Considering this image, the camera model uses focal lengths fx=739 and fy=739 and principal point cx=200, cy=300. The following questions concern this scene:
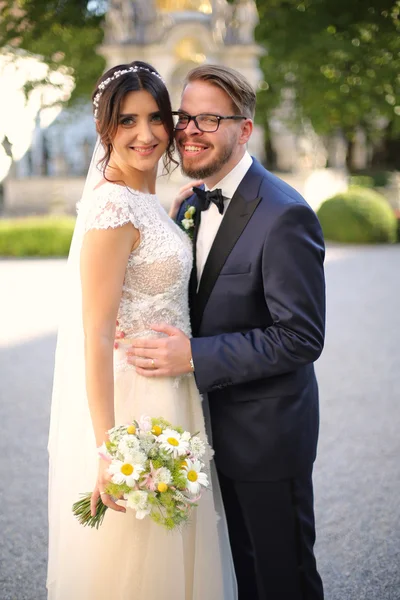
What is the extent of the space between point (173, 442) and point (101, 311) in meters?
0.55

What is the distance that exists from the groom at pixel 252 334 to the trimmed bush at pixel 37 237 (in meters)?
14.4

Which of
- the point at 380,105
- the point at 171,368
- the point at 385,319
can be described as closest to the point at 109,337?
the point at 171,368

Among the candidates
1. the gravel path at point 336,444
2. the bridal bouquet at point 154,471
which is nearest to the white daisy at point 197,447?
the bridal bouquet at point 154,471

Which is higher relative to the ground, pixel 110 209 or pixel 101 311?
pixel 110 209

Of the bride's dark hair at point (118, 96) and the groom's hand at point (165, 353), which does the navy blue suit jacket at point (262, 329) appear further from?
the bride's dark hair at point (118, 96)

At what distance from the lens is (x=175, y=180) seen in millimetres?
22641

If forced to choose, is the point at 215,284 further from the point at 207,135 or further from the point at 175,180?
the point at 175,180

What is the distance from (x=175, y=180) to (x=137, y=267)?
20.1 m

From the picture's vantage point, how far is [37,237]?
56.5 feet

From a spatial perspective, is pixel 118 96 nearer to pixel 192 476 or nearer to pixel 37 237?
pixel 192 476

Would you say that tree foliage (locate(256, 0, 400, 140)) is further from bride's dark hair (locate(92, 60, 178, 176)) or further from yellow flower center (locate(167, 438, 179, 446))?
yellow flower center (locate(167, 438, 179, 446))

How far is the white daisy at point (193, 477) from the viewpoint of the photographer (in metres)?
2.43

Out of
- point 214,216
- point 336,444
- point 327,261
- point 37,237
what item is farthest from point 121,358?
point 37,237

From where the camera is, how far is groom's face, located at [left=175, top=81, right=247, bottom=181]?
292 centimetres
